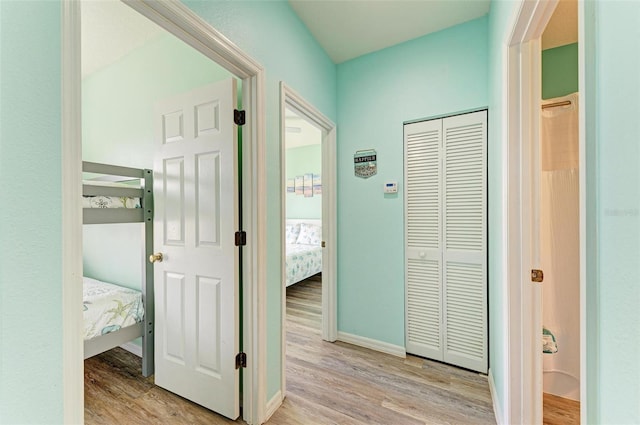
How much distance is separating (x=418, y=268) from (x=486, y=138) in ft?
3.85

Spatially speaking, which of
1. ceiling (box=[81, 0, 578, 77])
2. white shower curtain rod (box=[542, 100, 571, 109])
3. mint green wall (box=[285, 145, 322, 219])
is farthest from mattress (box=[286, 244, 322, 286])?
white shower curtain rod (box=[542, 100, 571, 109])

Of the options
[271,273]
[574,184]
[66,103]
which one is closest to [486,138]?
[574,184]

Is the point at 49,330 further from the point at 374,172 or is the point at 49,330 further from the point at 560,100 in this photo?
the point at 560,100

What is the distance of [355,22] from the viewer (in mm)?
1968

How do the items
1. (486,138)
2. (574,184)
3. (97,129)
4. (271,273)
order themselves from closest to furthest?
(271,273) → (574,184) → (486,138) → (97,129)

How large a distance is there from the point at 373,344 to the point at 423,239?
109 centimetres

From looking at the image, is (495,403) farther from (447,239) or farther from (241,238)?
(241,238)

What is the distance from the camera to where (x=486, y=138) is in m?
1.93

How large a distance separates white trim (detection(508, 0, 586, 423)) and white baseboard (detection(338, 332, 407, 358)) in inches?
38.6

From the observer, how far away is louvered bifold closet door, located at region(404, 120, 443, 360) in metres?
2.10

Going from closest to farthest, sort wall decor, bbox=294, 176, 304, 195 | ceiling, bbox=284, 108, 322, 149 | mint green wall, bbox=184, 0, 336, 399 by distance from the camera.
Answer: mint green wall, bbox=184, 0, 336, 399 < ceiling, bbox=284, 108, 322, 149 < wall decor, bbox=294, 176, 304, 195

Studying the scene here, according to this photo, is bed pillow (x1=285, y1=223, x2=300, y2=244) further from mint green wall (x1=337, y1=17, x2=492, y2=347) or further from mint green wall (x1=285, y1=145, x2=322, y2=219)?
mint green wall (x1=337, y1=17, x2=492, y2=347)

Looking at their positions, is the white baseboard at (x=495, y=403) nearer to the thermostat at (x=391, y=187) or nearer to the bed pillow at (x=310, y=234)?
the thermostat at (x=391, y=187)
